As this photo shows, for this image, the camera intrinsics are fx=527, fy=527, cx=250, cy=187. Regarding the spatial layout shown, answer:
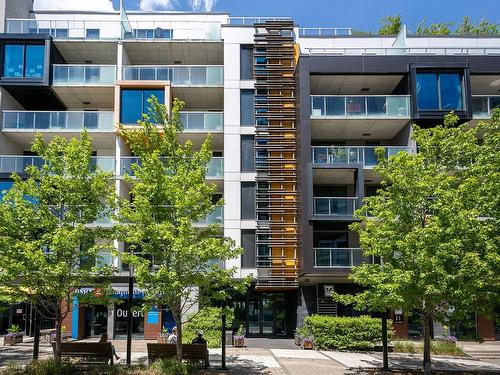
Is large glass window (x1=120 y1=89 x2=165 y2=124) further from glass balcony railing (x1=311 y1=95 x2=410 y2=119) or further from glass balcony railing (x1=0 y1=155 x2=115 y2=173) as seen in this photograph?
glass balcony railing (x1=311 y1=95 x2=410 y2=119)

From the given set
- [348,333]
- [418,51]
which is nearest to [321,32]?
[418,51]

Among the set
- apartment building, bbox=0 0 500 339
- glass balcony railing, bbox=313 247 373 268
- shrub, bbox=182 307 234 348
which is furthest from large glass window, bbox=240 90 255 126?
shrub, bbox=182 307 234 348

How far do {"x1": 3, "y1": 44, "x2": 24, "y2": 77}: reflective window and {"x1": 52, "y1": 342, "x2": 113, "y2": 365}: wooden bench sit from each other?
2009cm

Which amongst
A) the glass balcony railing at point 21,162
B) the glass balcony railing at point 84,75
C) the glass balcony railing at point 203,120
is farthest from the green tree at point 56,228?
the glass balcony railing at point 84,75

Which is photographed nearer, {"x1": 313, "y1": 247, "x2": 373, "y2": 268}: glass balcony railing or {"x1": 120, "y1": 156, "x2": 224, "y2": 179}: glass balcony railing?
{"x1": 313, "y1": 247, "x2": 373, "y2": 268}: glass balcony railing

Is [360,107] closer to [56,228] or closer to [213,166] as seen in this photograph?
[213,166]

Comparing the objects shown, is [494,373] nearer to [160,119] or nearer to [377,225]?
[377,225]

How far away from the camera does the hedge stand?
24.8 meters

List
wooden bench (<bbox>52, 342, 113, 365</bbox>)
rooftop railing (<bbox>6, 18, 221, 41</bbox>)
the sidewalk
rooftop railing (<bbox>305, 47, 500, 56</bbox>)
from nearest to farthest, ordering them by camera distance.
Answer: wooden bench (<bbox>52, 342, 113, 365</bbox>) → the sidewalk → rooftop railing (<bbox>305, 47, 500, 56</bbox>) → rooftop railing (<bbox>6, 18, 221, 41</bbox>)

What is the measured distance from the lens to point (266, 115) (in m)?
31.3

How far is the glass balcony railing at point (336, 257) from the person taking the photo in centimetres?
2739

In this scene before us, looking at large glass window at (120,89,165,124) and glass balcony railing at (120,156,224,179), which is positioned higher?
large glass window at (120,89,165,124)

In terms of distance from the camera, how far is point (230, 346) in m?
25.5

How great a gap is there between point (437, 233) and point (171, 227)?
7921mm
